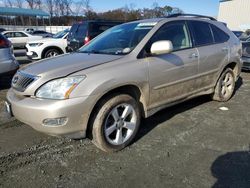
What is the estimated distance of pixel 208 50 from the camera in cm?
468

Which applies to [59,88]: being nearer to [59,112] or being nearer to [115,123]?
[59,112]

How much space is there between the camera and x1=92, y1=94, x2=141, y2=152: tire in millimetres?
3211

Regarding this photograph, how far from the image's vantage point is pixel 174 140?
378 centimetres

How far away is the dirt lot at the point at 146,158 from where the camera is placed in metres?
2.86

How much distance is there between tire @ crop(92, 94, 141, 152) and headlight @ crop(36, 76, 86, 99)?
45cm

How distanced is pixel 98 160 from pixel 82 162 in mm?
→ 200

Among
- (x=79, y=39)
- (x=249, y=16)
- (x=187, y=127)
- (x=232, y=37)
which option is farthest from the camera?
(x=249, y=16)

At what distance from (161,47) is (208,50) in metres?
1.54

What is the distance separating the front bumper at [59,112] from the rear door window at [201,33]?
2466mm

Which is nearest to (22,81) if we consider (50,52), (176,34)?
(176,34)

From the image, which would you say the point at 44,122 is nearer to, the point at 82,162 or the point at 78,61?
the point at 82,162

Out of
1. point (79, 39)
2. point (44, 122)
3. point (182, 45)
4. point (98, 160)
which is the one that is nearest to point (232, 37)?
point (182, 45)

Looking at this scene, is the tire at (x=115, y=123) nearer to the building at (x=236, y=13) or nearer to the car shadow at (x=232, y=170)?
the car shadow at (x=232, y=170)

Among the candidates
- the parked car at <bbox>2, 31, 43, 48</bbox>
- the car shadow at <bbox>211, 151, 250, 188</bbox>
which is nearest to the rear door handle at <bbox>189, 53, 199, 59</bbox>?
the car shadow at <bbox>211, 151, 250, 188</bbox>
